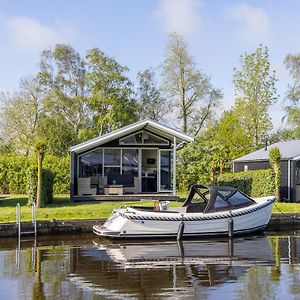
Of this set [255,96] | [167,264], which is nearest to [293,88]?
[255,96]

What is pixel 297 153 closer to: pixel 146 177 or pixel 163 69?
pixel 146 177

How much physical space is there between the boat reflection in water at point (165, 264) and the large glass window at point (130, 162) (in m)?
10.4

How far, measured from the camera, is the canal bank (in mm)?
17219

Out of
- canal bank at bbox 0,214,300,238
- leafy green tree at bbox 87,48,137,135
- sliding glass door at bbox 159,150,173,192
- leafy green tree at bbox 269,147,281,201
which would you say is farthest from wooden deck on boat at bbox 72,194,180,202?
leafy green tree at bbox 87,48,137,135

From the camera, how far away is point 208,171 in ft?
111

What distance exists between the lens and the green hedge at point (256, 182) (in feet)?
79.6

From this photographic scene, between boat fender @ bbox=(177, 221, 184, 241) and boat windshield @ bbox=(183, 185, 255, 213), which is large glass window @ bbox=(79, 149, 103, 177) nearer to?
boat windshield @ bbox=(183, 185, 255, 213)

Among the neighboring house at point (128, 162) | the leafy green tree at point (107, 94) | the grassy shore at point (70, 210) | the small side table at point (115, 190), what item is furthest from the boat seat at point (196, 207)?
the leafy green tree at point (107, 94)

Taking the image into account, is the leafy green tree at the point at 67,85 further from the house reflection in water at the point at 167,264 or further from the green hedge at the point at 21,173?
the house reflection in water at the point at 167,264

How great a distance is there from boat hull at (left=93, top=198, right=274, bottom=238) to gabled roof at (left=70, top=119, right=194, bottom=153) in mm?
7877

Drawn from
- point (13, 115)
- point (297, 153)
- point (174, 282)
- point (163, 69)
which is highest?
point (163, 69)

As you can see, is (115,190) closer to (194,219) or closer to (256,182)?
(256,182)

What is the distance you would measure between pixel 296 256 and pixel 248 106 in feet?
91.0

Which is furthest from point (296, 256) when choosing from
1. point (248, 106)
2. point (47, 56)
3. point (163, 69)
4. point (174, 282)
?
point (47, 56)
